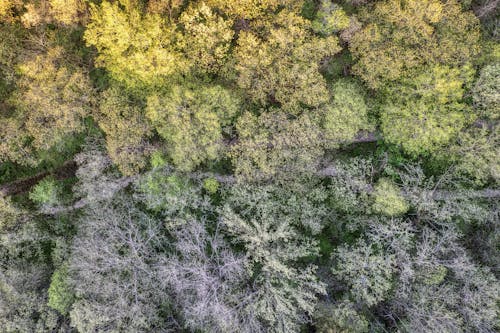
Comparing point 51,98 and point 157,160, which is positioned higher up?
point 51,98

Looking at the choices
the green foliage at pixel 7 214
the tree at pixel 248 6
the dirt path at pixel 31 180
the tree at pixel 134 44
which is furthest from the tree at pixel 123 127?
the tree at pixel 248 6

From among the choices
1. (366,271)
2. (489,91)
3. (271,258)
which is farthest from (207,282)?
A: (489,91)

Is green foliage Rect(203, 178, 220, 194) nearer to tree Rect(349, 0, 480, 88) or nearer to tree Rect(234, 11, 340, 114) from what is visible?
tree Rect(234, 11, 340, 114)

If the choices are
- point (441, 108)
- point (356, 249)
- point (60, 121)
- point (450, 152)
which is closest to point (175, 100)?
point (60, 121)

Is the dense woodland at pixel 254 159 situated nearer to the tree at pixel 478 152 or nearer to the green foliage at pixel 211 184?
the tree at pixel 478 152

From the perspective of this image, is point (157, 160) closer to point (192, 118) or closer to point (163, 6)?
point (192, 118)

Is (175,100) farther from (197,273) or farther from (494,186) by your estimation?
(494,186)
